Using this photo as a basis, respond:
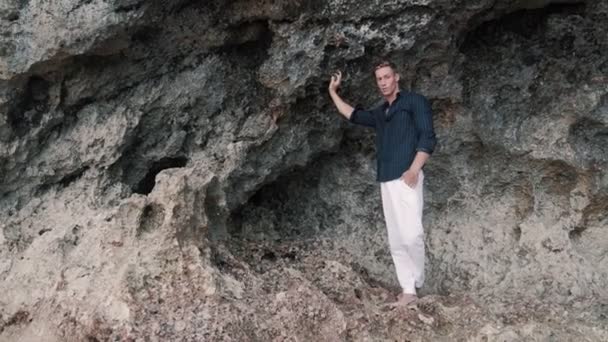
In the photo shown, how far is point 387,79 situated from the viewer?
12.9 ft

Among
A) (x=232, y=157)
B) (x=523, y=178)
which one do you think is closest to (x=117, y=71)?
(x=232, y=157)

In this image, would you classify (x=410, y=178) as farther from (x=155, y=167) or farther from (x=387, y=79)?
(x=155, y=167)

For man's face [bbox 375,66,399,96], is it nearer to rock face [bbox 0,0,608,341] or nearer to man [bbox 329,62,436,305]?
man [bbox 329,62,436,305]

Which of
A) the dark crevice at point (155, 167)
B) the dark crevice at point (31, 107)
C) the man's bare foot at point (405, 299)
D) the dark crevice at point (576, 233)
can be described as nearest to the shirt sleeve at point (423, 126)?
the man's bare foot at point (405, 299)

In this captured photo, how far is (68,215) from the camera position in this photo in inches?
166

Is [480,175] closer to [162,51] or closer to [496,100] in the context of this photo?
[496,100]

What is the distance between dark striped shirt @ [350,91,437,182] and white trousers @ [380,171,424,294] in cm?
9

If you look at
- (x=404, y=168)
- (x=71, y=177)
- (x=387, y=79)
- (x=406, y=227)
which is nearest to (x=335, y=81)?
(x=387, y=79)

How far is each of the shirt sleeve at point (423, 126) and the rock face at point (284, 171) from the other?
50cm

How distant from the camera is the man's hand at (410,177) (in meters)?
3.80

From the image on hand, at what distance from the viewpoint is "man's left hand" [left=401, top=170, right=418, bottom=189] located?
3.80 meters

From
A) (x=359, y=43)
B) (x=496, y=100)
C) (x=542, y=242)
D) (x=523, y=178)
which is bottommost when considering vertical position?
(x=542, y=242)

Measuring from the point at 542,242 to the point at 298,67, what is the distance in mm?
1953

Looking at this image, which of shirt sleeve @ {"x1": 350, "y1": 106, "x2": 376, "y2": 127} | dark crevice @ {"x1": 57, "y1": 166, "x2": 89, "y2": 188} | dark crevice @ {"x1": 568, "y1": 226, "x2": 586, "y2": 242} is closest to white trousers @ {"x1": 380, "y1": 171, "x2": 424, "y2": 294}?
shirt sleeve @ {"x1": 350, "y1": 106, "x2": 376, "y2": 127}
